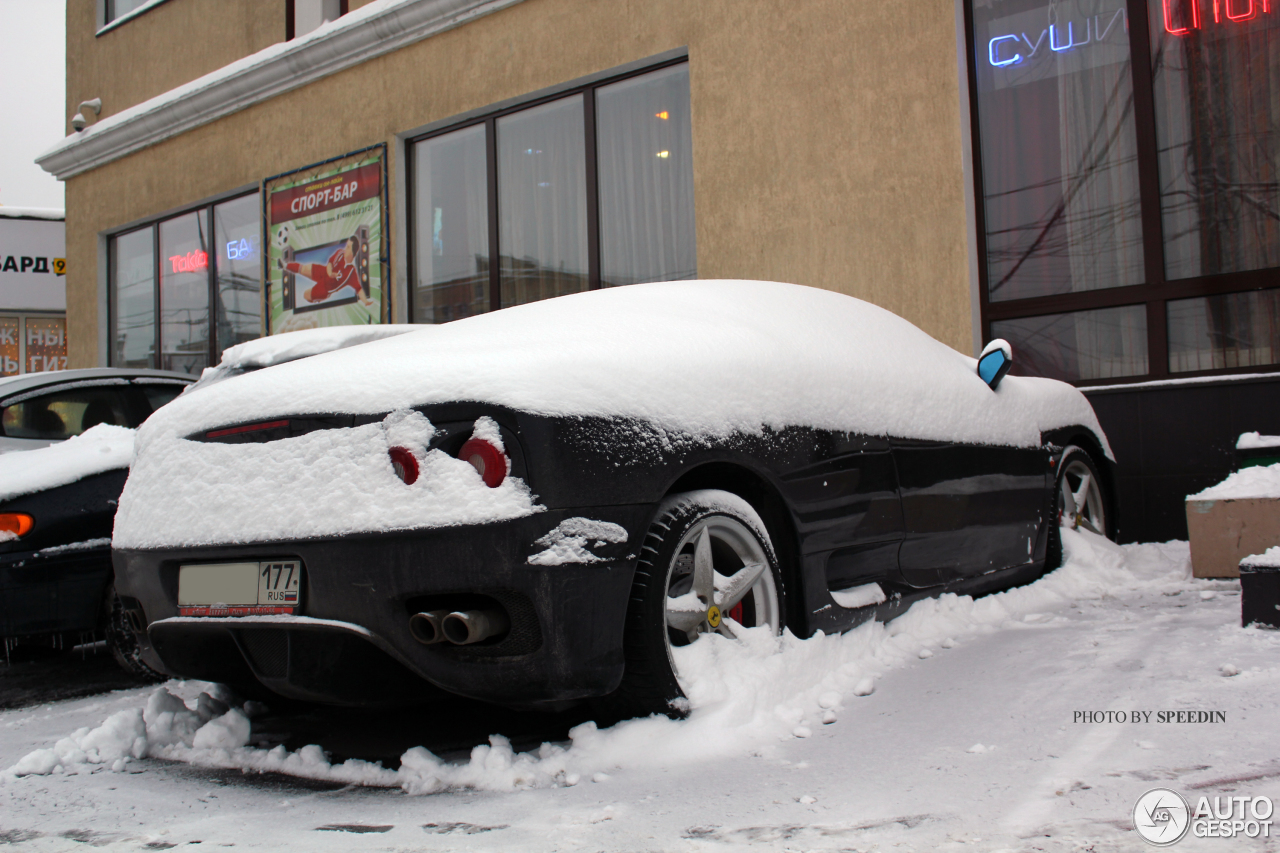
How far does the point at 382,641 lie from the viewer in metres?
2.35

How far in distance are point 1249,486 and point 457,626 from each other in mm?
3711

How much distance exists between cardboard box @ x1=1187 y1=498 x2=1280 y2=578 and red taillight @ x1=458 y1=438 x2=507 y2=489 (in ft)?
11.4

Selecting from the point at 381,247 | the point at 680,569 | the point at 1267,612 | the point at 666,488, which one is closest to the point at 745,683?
the point at 680,569

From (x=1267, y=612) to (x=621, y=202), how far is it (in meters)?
6.60

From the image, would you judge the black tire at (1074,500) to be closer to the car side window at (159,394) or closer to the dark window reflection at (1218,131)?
the dark window reflection at (1218,131)

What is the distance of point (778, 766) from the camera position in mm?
2379

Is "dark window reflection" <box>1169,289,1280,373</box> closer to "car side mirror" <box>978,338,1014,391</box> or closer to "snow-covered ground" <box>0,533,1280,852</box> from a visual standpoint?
"car side mirror" <box>978,338,1014,391</box>

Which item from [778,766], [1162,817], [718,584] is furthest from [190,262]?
[1162,817]

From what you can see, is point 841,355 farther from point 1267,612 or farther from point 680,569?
point 1267,612

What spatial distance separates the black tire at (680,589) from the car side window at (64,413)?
10.8ft

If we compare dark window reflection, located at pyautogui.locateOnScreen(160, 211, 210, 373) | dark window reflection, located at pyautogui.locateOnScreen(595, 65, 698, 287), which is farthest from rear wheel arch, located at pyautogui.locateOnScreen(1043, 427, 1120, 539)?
dark window reflection, located at pyautogui.locateOnScreen(160, 211, 210, 373)

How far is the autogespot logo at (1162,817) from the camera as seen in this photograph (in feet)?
6.20

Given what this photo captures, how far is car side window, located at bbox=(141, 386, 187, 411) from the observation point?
5.20 metres

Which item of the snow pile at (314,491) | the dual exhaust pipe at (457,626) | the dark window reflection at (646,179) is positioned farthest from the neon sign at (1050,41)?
the dual exhaust pipe at (457,626)
